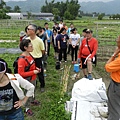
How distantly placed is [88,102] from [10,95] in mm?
2112

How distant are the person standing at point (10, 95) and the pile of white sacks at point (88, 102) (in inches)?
50.3

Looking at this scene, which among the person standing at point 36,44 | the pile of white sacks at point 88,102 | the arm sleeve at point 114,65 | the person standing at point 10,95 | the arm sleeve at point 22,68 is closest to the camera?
the person standing at point 10,95

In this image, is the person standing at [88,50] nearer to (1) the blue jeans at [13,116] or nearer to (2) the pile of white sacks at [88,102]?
(2) the pile of white sacks at [88,102]

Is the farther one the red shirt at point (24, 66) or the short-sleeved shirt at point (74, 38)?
the short-sleeved shirt at point (74, 38)

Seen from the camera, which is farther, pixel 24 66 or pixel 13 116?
pixel 24 66

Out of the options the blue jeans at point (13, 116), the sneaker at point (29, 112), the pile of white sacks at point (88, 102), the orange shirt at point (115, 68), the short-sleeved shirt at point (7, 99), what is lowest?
the sneaker at point (29, 112)

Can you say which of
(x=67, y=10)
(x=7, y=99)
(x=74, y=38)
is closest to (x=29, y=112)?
(x=7, y=99)

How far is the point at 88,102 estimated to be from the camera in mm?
4113

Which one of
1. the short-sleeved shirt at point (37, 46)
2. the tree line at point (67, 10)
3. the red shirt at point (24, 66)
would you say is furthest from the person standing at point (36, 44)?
the tree line at point (67, 10)

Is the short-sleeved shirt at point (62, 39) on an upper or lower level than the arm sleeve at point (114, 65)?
lower

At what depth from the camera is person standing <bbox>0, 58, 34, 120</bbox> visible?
2.28 meters

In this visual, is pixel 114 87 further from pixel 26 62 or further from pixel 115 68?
pixel 26 62

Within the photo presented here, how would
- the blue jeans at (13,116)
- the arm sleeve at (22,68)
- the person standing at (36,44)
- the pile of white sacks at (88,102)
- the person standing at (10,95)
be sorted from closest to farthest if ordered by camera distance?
the person standing at (10,95)
the blue jeans at (13,116)
the arm sleeve at (22,68)
the pile of white sacks at (88,102)
the person standing at (36,44)

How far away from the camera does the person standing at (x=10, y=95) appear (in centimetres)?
228
